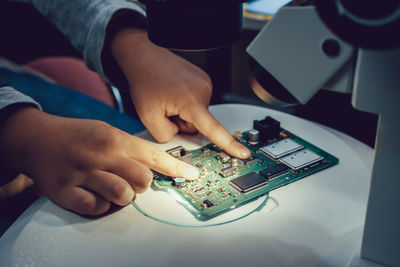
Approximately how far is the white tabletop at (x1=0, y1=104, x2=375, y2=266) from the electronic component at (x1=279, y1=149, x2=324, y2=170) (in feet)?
0.11

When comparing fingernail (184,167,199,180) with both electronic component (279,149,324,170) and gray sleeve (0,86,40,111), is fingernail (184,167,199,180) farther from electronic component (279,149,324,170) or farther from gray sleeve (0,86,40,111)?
gray sleeve (0,86,40,111)

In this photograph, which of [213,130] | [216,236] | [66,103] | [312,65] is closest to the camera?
[312,65]

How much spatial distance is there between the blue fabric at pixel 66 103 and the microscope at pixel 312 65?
2.04 feet

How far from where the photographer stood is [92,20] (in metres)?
0.97

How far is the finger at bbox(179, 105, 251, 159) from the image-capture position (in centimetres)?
76

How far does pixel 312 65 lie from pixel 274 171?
289mm

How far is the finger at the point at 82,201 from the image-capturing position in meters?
0.63

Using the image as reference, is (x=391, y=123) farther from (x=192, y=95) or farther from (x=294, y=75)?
(x=192, y=95)

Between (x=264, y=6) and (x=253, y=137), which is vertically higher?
(x=264, y=6)

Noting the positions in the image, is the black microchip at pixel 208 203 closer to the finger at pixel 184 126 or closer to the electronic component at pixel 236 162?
the electronic component at pixel 236 162

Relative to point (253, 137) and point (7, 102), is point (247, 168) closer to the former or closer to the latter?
point (253, 137)

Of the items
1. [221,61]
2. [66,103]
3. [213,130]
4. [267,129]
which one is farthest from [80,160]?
[221,61]

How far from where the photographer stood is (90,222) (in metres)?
0.64

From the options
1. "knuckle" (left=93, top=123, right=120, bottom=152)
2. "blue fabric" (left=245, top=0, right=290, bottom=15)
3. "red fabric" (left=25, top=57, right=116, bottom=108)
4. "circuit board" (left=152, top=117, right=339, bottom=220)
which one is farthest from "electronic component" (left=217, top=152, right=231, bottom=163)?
"blue fabric" (left=245, top=0, right=290, bottom=15)
